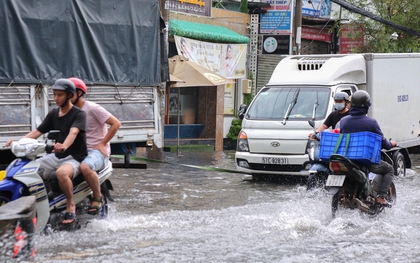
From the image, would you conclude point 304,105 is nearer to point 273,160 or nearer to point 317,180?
point 273,160

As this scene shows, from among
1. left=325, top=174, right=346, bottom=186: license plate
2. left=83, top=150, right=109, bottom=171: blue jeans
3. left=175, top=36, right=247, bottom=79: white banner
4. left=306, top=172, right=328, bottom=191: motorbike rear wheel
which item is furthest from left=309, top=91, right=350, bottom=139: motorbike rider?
left=175, top=36, right=247, bottom=79: white banner

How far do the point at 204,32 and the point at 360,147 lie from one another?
41.6 ft

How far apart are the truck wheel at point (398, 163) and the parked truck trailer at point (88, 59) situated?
4984mm

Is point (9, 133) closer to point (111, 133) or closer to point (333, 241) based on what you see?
point (111, 133)

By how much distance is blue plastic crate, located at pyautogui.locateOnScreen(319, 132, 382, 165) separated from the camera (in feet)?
28.2

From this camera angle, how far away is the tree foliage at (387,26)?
81.3 feet

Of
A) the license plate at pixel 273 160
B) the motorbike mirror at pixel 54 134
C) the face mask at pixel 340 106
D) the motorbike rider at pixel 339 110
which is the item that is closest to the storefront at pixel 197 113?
the license plate at pixel 273 160

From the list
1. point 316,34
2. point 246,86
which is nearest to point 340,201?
point 246,86

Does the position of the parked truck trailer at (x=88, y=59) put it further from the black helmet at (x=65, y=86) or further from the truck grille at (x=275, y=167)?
the black helmet at (x=65, y=86)

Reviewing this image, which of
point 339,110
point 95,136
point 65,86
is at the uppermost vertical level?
point 65,86

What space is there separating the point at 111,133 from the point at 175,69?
10439mm

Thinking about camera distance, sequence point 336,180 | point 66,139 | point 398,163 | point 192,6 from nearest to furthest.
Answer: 1. point 66,139
2. point 336,180
3. point 398,163
4. point 192,6

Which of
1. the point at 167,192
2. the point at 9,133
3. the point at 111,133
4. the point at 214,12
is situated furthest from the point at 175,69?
the point at 111,133

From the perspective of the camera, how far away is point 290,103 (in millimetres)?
13414
